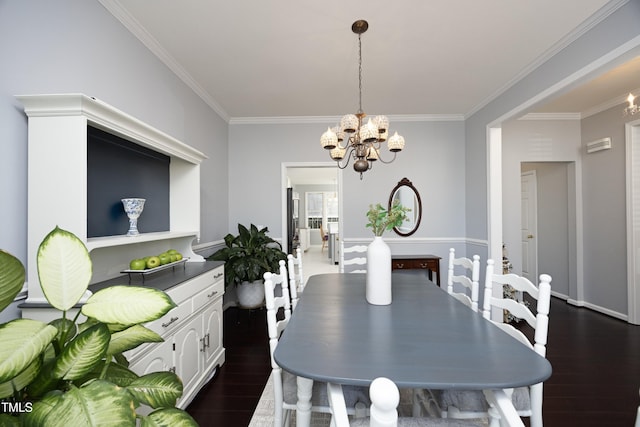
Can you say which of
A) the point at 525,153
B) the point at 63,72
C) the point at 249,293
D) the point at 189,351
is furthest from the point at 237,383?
the point at 525,153

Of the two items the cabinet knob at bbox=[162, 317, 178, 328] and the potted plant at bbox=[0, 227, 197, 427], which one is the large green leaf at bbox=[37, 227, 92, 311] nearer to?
the potted plant at bbox=[0, 227, 197, 427]

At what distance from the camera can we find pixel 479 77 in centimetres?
307

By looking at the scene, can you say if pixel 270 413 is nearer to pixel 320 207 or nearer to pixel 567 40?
pixel 567 40

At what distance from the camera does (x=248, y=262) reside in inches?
131

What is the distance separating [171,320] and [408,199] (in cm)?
348

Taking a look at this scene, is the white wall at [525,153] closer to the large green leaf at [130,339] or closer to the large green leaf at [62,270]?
the large green leaf at [130,339]

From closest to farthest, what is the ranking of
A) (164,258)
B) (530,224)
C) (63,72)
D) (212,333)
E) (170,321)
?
(63,72) → (170,321) → (164,258) → (212,333) → (530,224)

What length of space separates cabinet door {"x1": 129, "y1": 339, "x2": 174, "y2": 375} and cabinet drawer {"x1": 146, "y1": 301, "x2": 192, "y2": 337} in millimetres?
80

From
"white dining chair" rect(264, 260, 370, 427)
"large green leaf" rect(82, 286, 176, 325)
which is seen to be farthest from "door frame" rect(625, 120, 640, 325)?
"large green leaf" rect(82, 286, 176, 325)

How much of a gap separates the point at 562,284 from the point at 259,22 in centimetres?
544

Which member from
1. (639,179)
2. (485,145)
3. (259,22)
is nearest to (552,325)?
(639,179)

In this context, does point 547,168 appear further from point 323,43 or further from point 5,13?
point 5,13

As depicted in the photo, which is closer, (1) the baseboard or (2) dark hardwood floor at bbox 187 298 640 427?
(2) dark hardwood floor at bbox 187 298 640 427

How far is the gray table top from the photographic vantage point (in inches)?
36.6
